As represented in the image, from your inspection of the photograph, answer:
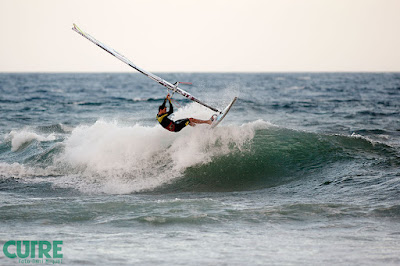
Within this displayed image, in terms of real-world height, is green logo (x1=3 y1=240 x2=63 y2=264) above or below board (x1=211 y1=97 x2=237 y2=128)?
below

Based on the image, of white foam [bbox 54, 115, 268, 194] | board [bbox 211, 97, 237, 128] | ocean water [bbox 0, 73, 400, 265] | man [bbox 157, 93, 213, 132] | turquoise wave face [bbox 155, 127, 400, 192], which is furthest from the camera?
white foam [bbox 54, 115, 268, 194]

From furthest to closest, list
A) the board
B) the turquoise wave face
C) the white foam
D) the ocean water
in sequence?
the white foam → the board → the turquoise wave face → the ocean water

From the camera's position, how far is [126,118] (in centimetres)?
2327

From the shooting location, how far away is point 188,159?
12.1 m

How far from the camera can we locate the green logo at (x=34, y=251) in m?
6.05

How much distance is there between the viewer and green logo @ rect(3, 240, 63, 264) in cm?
605

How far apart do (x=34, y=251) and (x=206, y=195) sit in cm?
447

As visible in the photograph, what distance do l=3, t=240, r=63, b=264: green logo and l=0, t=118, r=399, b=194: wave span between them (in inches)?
147

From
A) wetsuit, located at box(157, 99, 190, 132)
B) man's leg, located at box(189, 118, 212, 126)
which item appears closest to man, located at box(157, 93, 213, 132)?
wetsuit, located at box(157, 99, 190, 132)

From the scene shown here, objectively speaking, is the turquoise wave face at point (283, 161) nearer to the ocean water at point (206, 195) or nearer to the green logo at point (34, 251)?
the ocean water at point (206, 195)

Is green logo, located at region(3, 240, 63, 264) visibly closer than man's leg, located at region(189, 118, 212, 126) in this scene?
Yes

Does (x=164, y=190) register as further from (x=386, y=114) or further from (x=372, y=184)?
(x=386, y=114)

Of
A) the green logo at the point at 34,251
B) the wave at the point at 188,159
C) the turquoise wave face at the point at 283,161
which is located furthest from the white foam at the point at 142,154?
the green logo at the point at 34,251

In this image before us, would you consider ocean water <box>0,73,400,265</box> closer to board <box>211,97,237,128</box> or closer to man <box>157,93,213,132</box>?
board <box>211,97,237,128</box>
